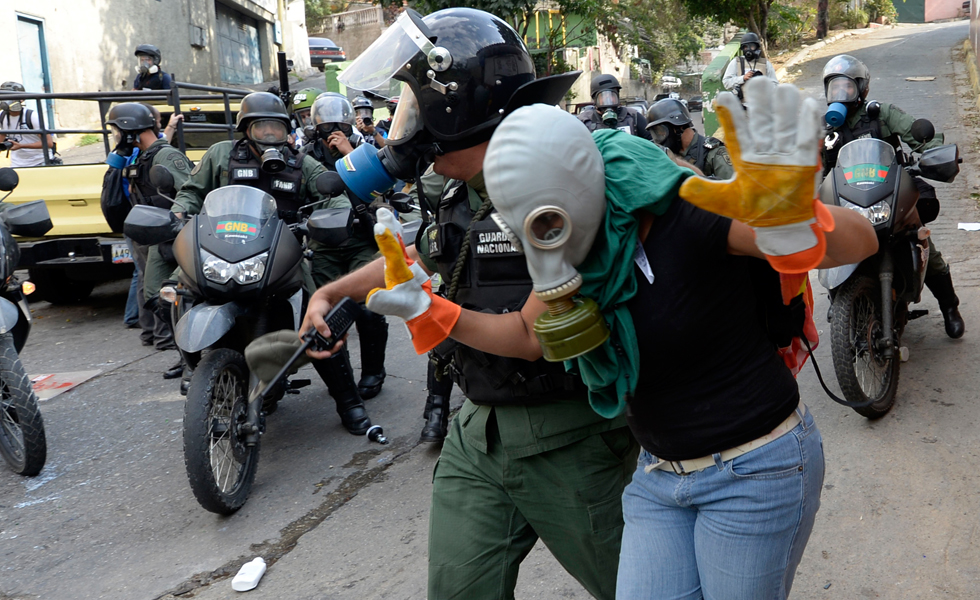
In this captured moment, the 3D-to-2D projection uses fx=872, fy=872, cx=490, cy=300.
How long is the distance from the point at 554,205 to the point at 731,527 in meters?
0.72

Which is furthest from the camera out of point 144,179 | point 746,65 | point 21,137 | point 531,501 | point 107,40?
point 107,40

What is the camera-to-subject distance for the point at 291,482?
168 inches

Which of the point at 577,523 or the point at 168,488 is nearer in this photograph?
the point at 577,523

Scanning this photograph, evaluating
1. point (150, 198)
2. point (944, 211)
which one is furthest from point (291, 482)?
point (944, 211)

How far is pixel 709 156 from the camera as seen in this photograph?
662 centimetres

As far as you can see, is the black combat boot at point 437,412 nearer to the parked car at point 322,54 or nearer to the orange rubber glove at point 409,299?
the orange rubber glove at point 409,299

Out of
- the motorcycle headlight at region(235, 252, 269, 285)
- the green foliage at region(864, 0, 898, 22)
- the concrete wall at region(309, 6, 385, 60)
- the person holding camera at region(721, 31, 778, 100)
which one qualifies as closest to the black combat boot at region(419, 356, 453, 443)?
the motorcycle headlight at region(235, 252, 269, 285)

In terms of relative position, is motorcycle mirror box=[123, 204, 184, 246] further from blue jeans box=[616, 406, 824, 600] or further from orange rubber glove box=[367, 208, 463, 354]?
blue jeans box=[616, 406, 824, 600]

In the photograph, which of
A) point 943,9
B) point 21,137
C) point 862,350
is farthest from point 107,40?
point 943,9

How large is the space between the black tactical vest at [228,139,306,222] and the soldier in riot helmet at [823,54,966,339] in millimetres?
3156

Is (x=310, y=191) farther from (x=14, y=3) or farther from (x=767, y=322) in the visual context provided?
(x=14, y=3)

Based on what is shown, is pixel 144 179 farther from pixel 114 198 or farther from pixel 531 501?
pixel 531 501

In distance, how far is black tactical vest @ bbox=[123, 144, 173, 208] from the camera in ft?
21.7

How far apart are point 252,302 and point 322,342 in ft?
6.53
